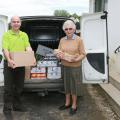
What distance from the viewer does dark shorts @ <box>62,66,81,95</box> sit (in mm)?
7332

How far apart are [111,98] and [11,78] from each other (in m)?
2.33

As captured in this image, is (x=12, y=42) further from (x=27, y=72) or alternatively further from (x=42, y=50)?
(x=42, y=50)

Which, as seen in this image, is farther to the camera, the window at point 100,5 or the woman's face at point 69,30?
the window at point 100,5

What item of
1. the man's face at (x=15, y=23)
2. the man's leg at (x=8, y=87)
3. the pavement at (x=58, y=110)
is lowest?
the pavement at (x=58, y=110)

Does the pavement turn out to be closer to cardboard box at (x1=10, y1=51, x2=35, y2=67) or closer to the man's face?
cardboard box at (x1=10, y1=51, x2=35, y2=67)

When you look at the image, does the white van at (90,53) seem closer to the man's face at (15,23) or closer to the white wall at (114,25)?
the man's face at (15,23)

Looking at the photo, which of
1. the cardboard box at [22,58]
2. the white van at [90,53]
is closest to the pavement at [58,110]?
the white van at [90,53]

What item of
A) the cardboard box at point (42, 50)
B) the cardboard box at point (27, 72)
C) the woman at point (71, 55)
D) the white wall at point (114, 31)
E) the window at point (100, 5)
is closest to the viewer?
the woman at point (71, 55)

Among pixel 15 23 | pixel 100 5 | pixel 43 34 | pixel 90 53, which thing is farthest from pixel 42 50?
pixel 100 5

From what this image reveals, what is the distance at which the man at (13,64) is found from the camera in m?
6.93

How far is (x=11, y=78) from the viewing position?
7141mm

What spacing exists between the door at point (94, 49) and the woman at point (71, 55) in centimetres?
51

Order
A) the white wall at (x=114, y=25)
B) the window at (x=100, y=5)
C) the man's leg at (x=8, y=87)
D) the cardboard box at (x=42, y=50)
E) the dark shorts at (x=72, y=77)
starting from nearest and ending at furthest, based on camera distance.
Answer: the man's leg at (x=8, y=87)
the dark shorts at (x=72, y=77)
the cardboard box at (x=42, y=50)
the white wall at (x=114, y=25)
the window at (x=100, y=5)

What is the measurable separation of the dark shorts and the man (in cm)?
82
